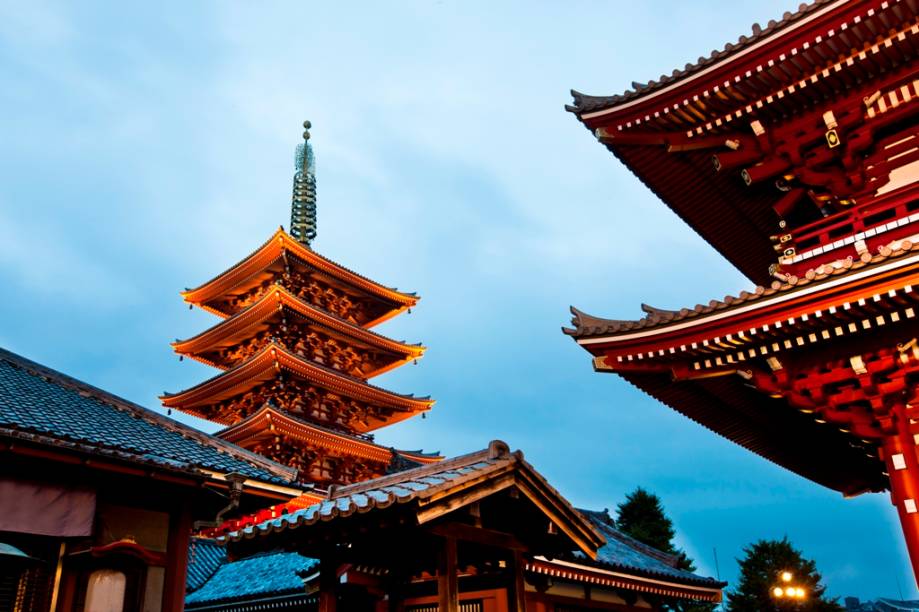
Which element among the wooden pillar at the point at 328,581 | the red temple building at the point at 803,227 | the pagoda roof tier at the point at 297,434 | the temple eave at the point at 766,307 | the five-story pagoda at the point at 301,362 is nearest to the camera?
the wooden pillar at the point at 328,581

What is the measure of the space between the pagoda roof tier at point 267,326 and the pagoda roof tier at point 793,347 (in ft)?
63.3

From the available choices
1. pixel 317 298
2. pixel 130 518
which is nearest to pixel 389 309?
pixel 317 298

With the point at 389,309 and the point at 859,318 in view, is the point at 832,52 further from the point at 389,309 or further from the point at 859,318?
the point at 389,309

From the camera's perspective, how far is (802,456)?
12281 mm

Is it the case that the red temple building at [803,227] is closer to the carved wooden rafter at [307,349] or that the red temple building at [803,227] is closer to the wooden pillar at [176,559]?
the wooden pillar at [176,559]

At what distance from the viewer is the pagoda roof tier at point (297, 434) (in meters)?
25.5

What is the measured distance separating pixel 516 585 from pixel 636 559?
1070cm

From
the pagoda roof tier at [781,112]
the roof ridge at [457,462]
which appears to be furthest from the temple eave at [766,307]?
the roof ridge at [457,462]

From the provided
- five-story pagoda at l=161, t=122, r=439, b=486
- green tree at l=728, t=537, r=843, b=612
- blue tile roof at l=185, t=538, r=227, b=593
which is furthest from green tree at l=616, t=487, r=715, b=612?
blue tile roof at l=185, t=538, r=227, b=593

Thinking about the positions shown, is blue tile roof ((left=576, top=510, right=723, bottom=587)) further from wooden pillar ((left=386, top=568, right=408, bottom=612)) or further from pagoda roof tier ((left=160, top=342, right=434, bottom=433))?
pagoda roof tier ((left=160, top=342, right=434, bottom=433))

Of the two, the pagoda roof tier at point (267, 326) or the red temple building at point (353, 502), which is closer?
the red temple building at point (353, 502)

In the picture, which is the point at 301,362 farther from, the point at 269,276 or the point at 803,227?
the point at 803,227

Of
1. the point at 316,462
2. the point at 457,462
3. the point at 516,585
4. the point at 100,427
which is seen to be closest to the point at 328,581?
the point at 457,462

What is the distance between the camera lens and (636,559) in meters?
A: 17.2
